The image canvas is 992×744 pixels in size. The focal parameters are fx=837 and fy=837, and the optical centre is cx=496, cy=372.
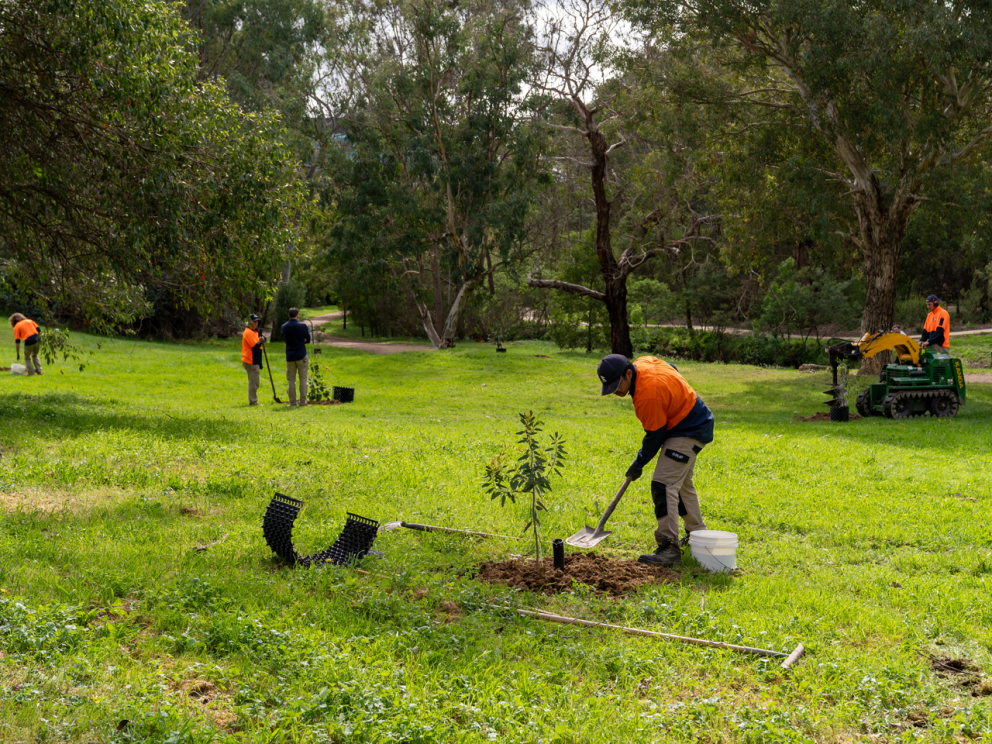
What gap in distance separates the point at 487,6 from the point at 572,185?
970 cm

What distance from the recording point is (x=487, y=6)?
36.9m

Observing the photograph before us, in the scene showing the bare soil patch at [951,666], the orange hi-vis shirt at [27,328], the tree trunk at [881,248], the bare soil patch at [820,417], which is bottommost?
the bare soil patch at [951,666]

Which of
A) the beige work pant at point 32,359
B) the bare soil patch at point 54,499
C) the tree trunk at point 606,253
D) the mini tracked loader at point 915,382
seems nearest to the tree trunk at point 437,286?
the tree trunk at point 606,253

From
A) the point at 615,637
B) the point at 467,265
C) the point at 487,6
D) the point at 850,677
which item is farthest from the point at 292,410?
the point at 487,6

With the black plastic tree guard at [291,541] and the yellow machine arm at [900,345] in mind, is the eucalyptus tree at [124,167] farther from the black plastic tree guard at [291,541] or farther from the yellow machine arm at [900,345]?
the yellow machine arm at [900,345]

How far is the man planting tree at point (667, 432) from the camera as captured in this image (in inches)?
281

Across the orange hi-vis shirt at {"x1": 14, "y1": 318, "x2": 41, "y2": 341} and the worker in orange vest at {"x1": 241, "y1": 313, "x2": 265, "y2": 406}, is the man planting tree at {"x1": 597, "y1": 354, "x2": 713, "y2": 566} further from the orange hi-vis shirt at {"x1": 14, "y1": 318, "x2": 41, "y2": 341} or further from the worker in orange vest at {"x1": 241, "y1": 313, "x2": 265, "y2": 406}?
the orange hi-vis shirt at {"x1": 14, "y1": 318, "x2": 41, "y2": 341}

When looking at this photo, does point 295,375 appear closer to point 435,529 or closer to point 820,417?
point 820,417

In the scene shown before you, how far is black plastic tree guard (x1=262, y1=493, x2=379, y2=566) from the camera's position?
6.82 metres

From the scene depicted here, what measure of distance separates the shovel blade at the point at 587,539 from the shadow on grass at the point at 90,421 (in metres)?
7.19

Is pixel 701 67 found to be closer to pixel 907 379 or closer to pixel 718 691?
pixel 907 379

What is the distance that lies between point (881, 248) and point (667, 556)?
20.3 m

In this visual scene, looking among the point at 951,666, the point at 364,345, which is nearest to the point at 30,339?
the point at 951,666

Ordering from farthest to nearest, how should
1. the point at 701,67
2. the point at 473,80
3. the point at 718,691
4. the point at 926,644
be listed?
the point at 473,80 < the point at 701,67 < the point at 926,644 < the point at 718,691
